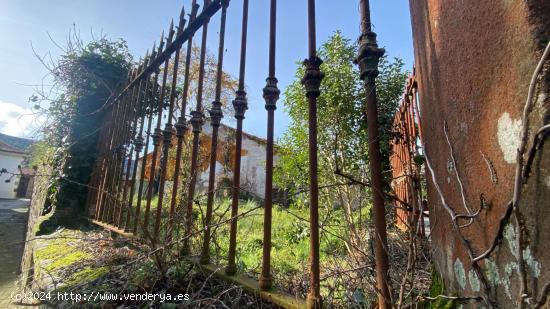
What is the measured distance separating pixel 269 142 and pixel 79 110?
3877 millimetres

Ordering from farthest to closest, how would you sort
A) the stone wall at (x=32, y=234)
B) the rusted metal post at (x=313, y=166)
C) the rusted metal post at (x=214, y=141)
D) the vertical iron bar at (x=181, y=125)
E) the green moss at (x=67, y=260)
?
the stone wall at (x=32, y=234) < the green moss at (x=67, y=260) < the vertical iron bar at (x=181, y=125) < the rusted metal post at (x=214, y=141) < the rusted metal post at (x=313, y=166)

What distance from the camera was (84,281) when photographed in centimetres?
170

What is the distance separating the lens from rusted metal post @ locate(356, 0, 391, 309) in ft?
3.05

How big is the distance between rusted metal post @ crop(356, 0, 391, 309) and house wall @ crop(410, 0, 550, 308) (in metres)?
0.18

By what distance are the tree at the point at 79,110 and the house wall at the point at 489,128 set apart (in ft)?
13.7

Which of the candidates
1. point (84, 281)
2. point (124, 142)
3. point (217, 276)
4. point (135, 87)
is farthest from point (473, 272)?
point (135, 87)

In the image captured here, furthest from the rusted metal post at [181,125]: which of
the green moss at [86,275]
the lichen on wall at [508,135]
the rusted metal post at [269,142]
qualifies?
the lichen on wall at [508,135]

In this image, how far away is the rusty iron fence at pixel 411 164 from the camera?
991 millimetres

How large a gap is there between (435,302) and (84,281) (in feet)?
5.72

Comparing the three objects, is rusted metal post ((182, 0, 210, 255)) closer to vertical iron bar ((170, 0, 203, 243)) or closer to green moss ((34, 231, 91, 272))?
vertical iron bar ((170, 0, 203, 243))

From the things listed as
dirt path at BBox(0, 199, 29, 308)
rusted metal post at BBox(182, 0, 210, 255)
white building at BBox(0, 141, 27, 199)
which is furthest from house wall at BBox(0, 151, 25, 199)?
rusted metal post at BBox(182, 0, 210, 255)

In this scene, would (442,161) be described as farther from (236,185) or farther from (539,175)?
(236,185)

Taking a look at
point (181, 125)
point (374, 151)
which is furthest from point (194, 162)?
point (374, 151)

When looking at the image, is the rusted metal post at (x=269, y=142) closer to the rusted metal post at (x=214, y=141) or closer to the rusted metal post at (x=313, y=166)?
the rusted metal post at (x=313, y=166)
